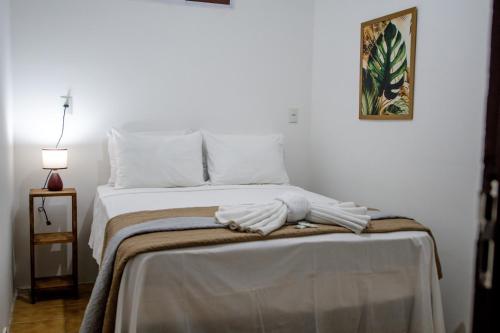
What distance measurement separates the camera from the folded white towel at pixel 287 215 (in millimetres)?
2145

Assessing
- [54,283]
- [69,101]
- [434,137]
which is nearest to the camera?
[434,137]

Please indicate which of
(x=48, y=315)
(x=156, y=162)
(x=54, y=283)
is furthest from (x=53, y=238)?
(x=156, y=162)

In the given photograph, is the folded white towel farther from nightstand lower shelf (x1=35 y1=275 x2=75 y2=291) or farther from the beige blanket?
nightstand lower shelf (x1=35 y1=275 x2=75 y2=291)

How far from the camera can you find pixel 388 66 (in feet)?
10.2

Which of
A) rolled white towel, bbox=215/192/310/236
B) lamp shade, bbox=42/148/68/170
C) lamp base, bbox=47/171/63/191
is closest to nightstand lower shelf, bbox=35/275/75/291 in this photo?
lamp base, bbox=47/171/63/191

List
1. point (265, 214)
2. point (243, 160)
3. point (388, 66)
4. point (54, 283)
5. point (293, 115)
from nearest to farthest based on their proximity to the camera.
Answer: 1. point (265, 214)
2. point (388, 66)
3. point (54, 283)
4. point (243, 160)
5. point (293, 115)

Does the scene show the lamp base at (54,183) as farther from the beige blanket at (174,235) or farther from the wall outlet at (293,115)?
the wall outlet at (293,115)

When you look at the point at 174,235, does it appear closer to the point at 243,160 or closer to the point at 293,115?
the point at 243,160

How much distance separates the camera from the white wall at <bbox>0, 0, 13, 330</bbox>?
98.5 inches

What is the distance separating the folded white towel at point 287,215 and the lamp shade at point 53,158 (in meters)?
1.38

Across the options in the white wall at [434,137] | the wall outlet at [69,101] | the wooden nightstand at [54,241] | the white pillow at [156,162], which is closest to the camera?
the white wall at [434,137]

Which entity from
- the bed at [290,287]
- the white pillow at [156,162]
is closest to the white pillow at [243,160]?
the white pillow at [156,162]

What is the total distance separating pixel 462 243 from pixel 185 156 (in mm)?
1775

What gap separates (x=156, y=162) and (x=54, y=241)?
793mm
